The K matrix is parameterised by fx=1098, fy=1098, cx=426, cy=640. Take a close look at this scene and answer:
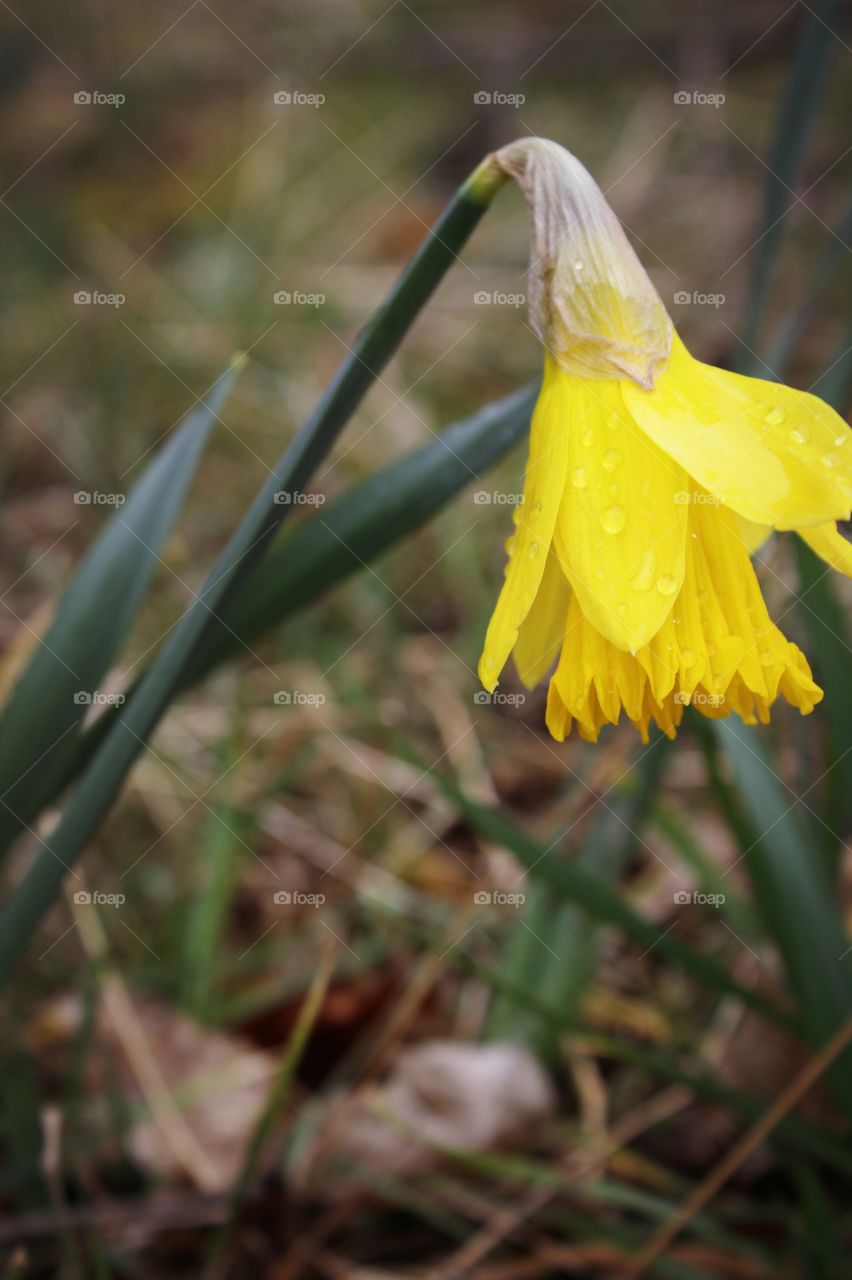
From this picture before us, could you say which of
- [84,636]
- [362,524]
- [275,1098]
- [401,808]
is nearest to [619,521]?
[362,524]

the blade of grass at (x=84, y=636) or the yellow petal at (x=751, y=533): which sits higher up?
the yellow petal at (x=751, y=533)

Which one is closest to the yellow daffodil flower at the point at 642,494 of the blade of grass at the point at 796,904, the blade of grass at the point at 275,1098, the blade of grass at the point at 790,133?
the blade of grass at the point at 796,904

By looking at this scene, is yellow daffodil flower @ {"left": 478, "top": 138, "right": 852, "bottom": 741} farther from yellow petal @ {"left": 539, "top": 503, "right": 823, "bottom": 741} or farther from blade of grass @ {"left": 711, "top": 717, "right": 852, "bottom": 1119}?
blade of grass @ {"left": 711, "top": 717, "right": 852, "bottom": 1119}

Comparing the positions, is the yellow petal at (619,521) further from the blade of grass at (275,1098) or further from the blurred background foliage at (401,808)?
the blade of grass at (275,1098)

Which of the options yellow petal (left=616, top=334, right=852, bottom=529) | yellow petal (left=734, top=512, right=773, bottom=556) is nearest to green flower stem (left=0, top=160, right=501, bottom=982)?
yellow petal (left=616, top=334, right=852, bottom=529)

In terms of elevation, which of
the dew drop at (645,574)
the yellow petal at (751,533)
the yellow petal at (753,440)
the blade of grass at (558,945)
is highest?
the yellow petal at (753,440)

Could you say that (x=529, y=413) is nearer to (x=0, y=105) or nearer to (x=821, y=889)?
(x=821, y=889)

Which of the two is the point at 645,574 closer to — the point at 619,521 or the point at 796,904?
the point at 619,521
